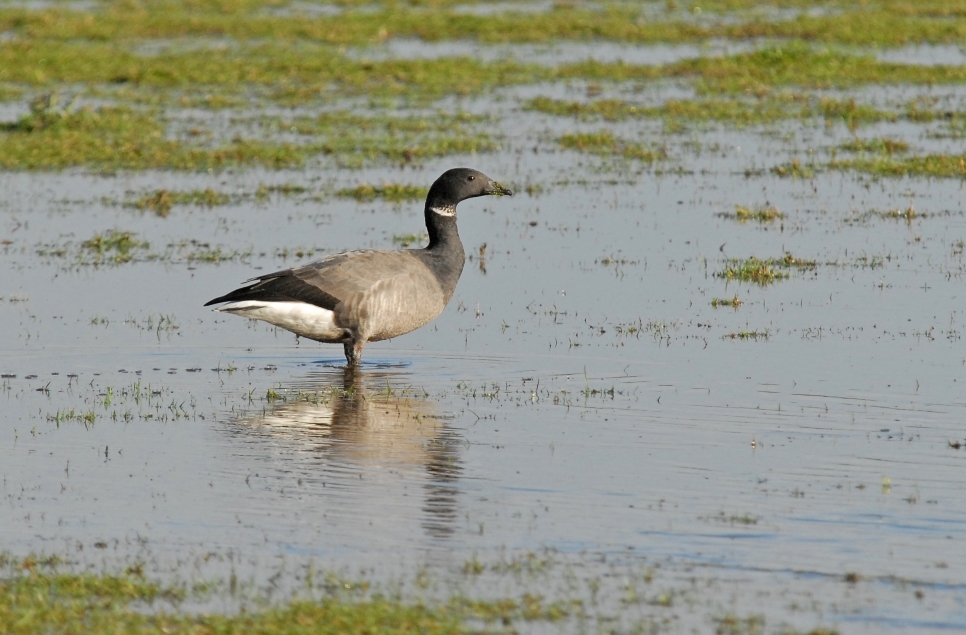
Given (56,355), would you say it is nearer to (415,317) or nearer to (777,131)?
(415,317)

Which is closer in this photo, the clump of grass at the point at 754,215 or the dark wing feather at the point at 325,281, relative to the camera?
the dark wing feather at the point at 325,281

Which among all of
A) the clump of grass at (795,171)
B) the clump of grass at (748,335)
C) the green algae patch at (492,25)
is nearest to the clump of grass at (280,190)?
the clump of grass at (795,171)

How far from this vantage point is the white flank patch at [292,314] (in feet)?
42.8

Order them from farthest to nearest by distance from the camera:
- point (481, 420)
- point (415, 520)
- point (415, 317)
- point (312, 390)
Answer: point (415, 317) → point (312, 390) → point (481, 420) → point (415, 520)

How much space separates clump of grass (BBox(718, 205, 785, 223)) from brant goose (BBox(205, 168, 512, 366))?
6.44 meters

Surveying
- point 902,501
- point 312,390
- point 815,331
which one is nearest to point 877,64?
point 815,331

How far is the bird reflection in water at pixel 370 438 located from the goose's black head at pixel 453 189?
188 cm

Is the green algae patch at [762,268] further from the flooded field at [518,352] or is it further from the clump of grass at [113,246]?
the clump of grass at [113,246]

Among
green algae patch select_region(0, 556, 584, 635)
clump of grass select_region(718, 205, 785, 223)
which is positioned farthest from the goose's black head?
green algae patch select_region(0, 556, 584, 635)

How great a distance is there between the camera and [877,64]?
31.1 m

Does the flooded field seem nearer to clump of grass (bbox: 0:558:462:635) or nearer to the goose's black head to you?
clump of grass (bbox: 0:558:462:635)

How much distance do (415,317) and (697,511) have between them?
192 inches

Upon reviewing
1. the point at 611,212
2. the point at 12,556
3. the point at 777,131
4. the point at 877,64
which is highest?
the point at 877,64

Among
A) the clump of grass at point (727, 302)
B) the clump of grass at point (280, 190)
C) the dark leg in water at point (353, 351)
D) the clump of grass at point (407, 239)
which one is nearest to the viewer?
the dark leg in water at point (353, 351)
